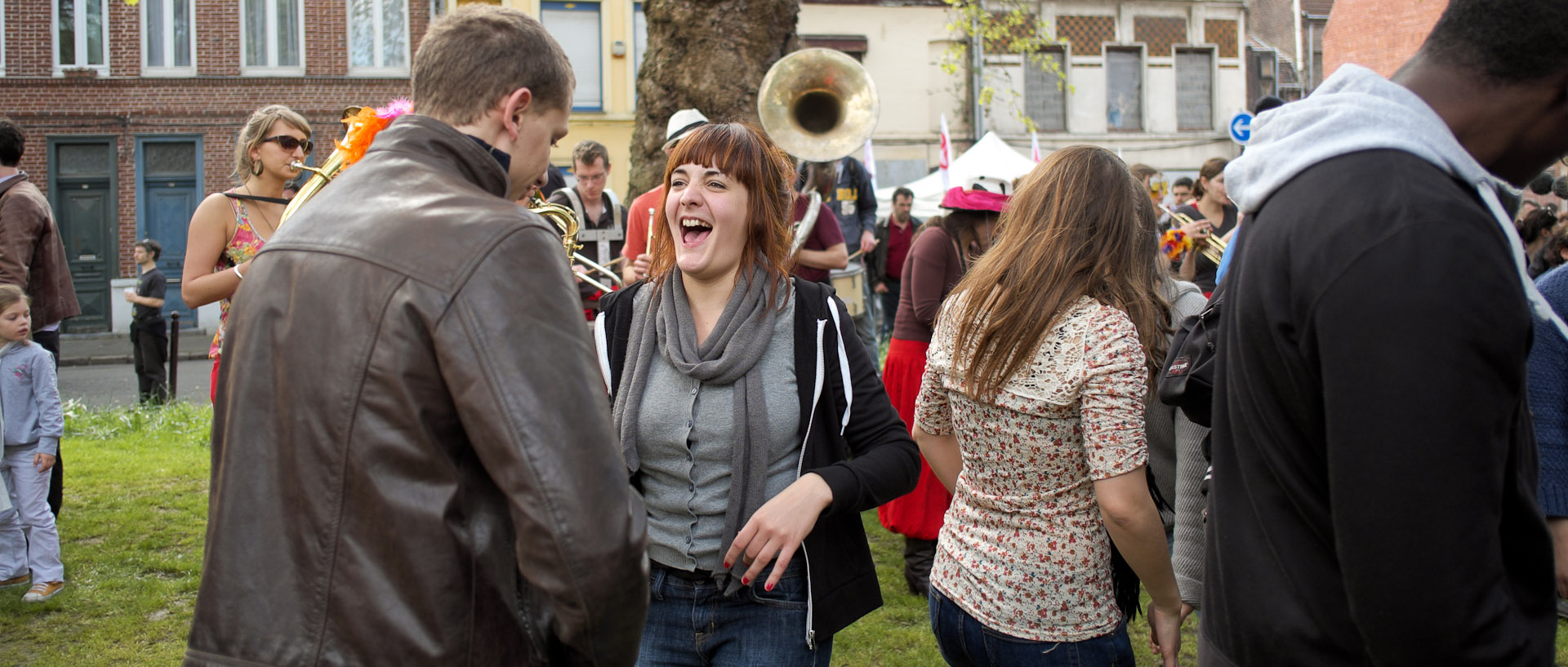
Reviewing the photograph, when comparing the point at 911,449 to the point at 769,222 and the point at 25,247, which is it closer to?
the point at 769,222

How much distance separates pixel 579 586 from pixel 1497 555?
45.4 inches

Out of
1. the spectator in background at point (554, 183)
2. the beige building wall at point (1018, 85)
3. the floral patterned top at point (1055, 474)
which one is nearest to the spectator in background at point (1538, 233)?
the floral patterned top at point (1055, 474)

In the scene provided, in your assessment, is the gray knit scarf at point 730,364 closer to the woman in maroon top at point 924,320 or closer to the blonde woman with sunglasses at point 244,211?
the blonde woman with sunglasses at point 244,211

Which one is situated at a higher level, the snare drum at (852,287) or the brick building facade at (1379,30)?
the brick building facade at (1379,30)

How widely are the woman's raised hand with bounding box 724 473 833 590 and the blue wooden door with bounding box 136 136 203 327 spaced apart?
21987mm

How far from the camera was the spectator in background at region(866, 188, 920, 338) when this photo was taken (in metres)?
13.0

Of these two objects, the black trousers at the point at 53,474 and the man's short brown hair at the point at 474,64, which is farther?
the black trousers at the point at 53,474

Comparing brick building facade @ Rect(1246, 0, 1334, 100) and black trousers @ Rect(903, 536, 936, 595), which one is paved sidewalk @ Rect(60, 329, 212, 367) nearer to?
black trousers @ Rect(903, 536, 936, 595)

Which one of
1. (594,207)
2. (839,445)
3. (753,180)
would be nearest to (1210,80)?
(594,207)

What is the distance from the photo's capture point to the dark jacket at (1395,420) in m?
1.31

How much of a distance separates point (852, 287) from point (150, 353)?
8176 millimetres

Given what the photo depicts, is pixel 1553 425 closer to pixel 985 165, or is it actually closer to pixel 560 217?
pixel 560 217

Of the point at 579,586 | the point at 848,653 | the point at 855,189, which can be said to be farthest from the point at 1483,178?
the point at 855,189

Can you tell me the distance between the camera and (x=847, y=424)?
2582mm
